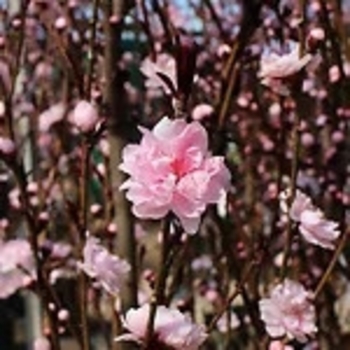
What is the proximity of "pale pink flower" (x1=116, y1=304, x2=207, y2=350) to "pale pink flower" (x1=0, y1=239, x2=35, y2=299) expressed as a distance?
883mm

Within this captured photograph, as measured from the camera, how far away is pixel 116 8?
242 centimetres

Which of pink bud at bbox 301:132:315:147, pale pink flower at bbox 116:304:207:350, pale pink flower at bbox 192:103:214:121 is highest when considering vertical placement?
pale pink flower at bbox 192:103:214:121

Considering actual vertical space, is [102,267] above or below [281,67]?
below

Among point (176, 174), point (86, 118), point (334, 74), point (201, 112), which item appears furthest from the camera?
point (334, 74)

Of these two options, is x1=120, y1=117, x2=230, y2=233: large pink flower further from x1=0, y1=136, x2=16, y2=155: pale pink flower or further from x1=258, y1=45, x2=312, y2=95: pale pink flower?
x1=0, y1=136, x2=16, y2=155: pale pink flower

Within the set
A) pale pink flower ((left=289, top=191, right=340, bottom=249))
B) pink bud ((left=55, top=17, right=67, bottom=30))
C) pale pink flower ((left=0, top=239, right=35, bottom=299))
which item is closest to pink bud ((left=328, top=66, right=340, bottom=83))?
pink bud ((left=55, top=17, right=67, bottom=30))

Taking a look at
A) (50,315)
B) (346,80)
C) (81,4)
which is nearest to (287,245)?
(50,315)

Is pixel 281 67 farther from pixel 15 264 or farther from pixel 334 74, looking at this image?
pixel 334 74

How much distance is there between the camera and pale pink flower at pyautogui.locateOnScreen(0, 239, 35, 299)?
2363mm

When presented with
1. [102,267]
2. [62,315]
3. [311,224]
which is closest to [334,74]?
[62,315]

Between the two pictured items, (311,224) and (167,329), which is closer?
(167,329)

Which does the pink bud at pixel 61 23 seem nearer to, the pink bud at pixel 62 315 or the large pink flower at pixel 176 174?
the pink bud at pixel 62 315

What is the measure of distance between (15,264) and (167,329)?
0.97 m

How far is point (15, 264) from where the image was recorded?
7.72 feet
